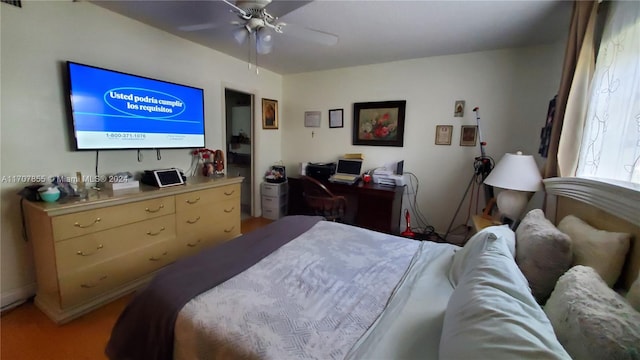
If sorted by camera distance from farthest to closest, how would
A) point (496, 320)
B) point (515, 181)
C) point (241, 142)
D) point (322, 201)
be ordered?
point (241, 142), point (322, 201), point (515, 181), point (496, 320)

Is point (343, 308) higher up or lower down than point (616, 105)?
lower down

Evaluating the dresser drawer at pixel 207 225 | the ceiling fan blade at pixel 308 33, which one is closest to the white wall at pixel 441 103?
the dresser drawer at pixel 207 225

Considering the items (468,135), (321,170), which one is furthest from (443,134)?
(321,170)

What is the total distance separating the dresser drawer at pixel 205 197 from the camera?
7.51 feet

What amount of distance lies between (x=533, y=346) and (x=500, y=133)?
2930 mm

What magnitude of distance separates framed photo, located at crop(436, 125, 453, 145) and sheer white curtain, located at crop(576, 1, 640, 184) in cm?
153

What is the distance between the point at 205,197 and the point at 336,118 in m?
2.15

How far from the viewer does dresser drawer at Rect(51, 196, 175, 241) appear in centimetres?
161

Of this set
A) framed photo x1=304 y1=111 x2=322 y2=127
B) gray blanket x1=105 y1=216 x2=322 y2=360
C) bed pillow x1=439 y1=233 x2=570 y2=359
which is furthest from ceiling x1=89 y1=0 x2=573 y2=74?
bed pillow x1=439 y1=233 x2=570 y2=359

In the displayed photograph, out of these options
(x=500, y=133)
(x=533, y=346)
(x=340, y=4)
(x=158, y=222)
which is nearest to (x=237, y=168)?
(x=158, y=222)

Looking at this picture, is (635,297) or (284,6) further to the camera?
(284,6)

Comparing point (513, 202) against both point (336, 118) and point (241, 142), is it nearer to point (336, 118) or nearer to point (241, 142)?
point (336, 118)

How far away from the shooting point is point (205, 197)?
249cm

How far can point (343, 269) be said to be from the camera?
1364mm
